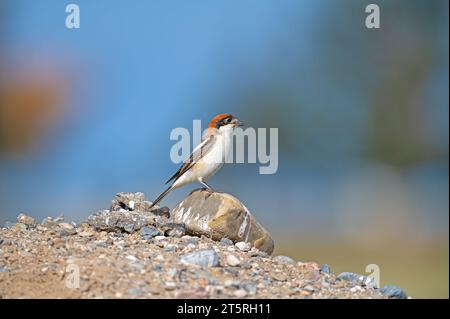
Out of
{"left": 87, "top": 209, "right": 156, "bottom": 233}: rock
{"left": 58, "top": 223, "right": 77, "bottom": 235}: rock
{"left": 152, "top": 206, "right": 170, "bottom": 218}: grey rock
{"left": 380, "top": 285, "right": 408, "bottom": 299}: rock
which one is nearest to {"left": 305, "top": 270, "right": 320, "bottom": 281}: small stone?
{"left": 380, "top": 285, "right": 408, "bottom": 299}: rock

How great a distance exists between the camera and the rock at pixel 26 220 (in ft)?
23.0

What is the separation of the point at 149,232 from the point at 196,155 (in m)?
1.70

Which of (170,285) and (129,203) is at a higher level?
(129,203)

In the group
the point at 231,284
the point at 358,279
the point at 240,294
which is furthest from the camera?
the point at 358,279

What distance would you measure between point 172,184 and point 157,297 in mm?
3169

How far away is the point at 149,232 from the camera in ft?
21.3

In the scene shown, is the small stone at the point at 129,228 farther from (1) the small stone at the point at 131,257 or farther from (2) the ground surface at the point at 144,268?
(1) the small stone at the point at 131,257

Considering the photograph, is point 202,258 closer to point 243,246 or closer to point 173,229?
point 243,246

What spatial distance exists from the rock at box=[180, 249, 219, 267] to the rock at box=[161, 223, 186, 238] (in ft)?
2.57

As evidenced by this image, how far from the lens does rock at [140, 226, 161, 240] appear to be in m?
6.44

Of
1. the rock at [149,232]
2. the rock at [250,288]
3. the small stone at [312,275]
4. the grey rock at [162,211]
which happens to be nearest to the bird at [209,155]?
the grey rock at [162,211]

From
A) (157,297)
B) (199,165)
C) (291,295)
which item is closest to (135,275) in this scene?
(157,297)

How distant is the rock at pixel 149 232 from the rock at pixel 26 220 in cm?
129

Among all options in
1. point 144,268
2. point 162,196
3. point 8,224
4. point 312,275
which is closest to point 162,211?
point 162,196
